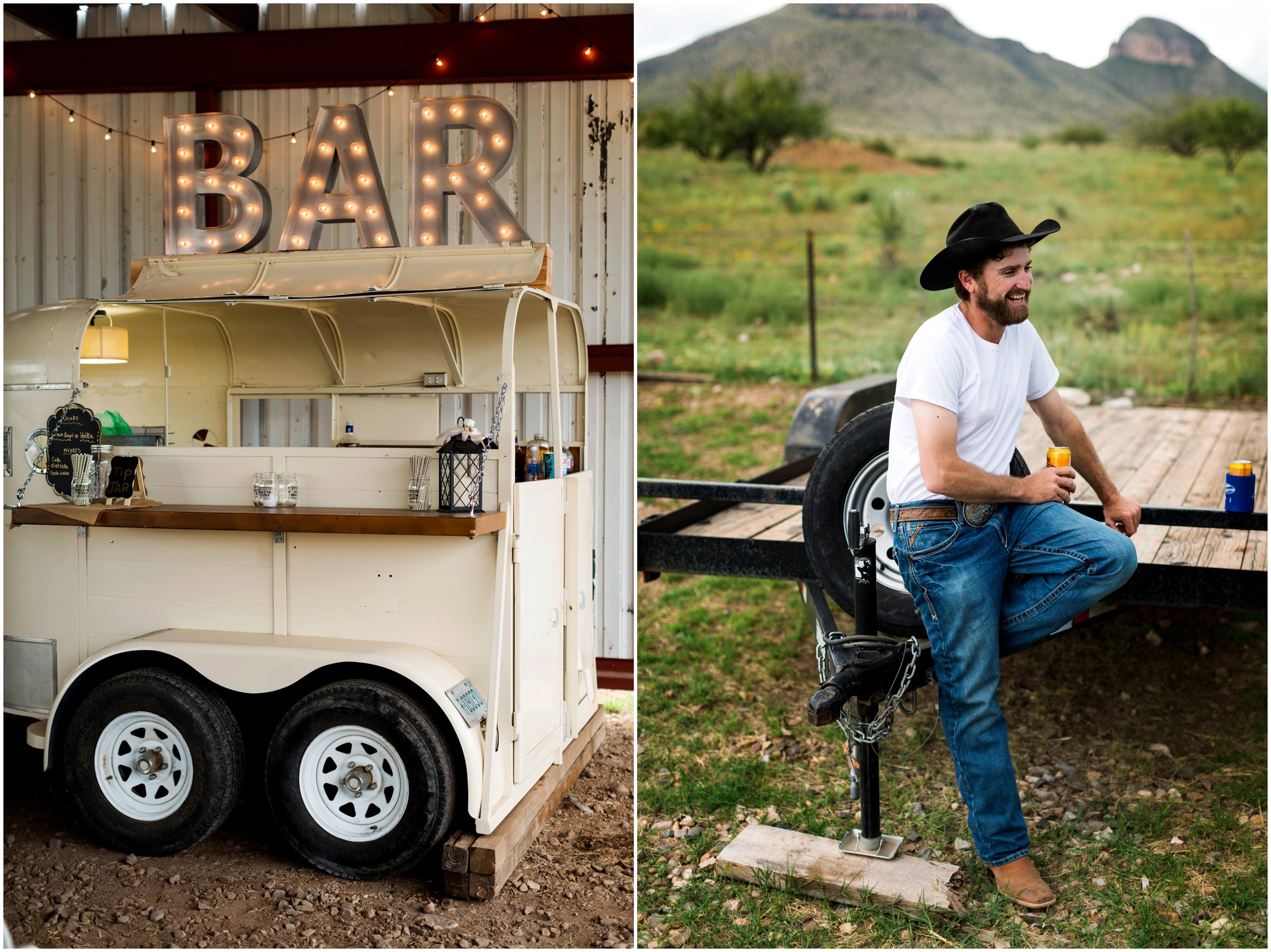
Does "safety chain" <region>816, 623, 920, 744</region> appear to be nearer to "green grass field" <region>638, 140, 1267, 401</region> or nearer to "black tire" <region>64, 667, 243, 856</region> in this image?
"black tire" <region>64, 667, 243, 856</region>

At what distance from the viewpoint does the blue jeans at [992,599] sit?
9.36ft

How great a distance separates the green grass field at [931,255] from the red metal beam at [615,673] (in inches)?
187

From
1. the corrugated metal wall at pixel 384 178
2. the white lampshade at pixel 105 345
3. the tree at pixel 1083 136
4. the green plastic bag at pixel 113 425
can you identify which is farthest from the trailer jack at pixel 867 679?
the tree at pixel 1083 136

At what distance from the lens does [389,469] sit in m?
3.56

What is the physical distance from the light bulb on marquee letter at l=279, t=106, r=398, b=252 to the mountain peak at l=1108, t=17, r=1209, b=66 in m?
9.96

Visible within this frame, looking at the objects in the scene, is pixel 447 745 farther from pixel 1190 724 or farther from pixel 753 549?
pixel 1190 724

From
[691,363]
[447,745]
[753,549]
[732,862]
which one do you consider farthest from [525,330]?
[691,363]

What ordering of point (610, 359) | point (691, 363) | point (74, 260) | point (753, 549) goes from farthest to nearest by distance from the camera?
point (691, 363) < point (74, 260) < point (610, 359) < point (753, 549)

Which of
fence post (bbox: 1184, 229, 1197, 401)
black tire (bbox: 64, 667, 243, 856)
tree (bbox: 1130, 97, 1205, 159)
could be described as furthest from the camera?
tree (bbox: 1130, 97, 1205, 159)

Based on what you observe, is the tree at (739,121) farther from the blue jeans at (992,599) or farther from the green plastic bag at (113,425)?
the blue jeans at (992,599)

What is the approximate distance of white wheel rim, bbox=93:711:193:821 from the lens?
356 cm

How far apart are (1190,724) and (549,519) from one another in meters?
3.09

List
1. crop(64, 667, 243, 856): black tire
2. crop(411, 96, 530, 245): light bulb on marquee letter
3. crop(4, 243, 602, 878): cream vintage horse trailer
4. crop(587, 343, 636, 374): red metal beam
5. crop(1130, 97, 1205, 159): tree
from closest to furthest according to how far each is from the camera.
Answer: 1. crop(4, 243, 602, 878): cream vintage horse trailer
2. crop(64, 667, 243, 856): black tire
3. crop(411, 96, 530, 245): light bulb on marquee letter
4. crop(587, 343, 636, 374): red metal beam
5. crop(1130, 97, 1205, 159): tree

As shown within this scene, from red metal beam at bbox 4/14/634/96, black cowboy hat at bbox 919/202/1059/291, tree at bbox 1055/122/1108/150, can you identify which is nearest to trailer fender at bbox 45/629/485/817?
black cowboy hat at bbox 919/202/1059/291
